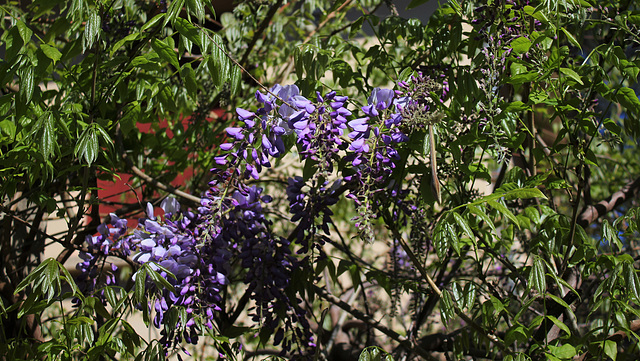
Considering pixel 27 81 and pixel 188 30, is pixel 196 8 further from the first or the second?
pixel 27 81

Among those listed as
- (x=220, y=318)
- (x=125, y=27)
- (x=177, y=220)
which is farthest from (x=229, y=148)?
(x=125, y=27)

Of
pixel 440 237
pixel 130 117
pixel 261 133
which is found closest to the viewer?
pixel 440 237

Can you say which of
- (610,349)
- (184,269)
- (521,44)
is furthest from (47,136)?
(610,349)

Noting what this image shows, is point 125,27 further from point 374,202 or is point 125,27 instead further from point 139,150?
point 374,202

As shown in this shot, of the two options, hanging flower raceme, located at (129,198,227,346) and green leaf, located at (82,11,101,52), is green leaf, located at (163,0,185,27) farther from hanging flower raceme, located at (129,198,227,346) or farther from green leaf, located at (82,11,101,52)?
hanging flower raceme, located at (129,198,227,346)

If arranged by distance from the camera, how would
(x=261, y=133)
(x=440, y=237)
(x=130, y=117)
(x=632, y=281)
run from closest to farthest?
(x=632, y=281), (x=440, y=237), (x=261, y=133), (x=130, y=117)

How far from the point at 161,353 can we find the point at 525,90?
1258 mm

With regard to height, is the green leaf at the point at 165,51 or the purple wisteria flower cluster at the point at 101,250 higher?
the green leaf at the point at 165,51

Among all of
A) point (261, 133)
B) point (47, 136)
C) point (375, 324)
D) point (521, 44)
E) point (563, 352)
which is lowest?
point (563, 352)

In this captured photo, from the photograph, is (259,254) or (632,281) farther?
(259,254)

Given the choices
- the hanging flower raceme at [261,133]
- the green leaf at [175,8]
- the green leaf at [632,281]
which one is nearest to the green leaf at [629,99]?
the green leaf at [632,281]

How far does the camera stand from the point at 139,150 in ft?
7.69

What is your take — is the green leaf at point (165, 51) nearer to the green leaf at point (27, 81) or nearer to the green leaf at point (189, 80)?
the green leaf at point (189, 80)

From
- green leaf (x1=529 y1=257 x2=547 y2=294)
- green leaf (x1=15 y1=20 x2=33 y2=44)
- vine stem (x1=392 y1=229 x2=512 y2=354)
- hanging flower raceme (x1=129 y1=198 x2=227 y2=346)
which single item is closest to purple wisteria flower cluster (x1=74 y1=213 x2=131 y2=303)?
hanging flower raceme (x1=129 y1=198 x2=227 y2=346)
